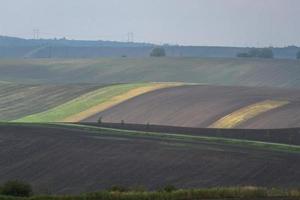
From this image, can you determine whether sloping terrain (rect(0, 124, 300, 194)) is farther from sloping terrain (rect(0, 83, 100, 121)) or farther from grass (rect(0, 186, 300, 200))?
sloping terrain (rect(0, 83, 100, 121))

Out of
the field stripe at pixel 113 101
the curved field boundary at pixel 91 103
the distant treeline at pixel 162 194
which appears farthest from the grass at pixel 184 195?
the curved field boundary at pixel 91 103

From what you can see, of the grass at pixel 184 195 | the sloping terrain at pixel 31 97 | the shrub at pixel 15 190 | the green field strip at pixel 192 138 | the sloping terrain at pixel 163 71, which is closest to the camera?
the grass at pixel 184 195

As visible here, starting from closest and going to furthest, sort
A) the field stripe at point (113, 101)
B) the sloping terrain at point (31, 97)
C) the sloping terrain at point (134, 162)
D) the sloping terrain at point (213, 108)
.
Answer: the sloping terrain at point (134, 162) → the sloping terrain at point (213, 108) → the field stripe at point (113, 101) → the sloping terrain at point (31, 97)

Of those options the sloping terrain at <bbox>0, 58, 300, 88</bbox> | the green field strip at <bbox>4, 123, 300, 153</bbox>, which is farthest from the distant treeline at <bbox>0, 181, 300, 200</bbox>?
the sloping terrain at <bbox>0, 58, 300, 88</bbox>

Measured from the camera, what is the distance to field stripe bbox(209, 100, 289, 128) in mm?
83062

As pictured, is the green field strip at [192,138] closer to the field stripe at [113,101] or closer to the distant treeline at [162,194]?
the field stripe at [113,101]

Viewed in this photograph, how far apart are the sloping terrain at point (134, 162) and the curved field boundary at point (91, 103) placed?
30296 mm

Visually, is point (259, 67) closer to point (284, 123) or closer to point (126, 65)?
point (126, 65)

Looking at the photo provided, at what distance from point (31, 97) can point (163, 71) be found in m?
54.6

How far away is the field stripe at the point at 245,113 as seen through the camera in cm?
8306

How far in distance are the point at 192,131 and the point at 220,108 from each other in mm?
17793

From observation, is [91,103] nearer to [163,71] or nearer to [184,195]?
[163,71]

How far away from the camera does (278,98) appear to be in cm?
9881

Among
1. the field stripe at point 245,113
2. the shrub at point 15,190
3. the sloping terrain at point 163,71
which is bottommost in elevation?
the shrub at point 15,190
